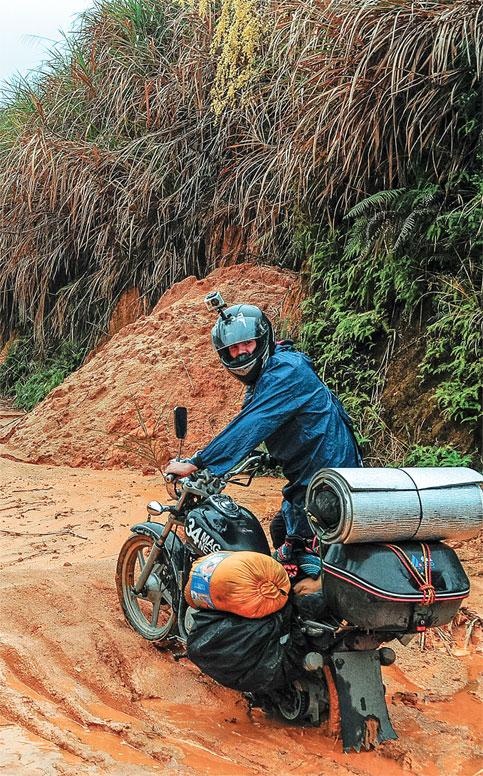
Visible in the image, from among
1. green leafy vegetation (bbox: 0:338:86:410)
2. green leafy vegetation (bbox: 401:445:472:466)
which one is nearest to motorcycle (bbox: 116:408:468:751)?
green leafy vegetation (bbox: 401:445:472:466)

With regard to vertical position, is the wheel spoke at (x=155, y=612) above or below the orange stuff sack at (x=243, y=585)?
below

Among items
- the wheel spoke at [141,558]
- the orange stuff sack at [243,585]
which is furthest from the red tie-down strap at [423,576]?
the wheel spoke at [141,558]

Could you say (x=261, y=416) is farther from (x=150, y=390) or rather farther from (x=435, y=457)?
(x=150, y=390)

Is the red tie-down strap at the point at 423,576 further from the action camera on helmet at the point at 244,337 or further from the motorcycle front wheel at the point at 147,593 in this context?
the motorcycle front wheel at the point at 147,593

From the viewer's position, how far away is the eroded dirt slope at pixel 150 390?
820 cm

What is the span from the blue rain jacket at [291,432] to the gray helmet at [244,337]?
0.21 feet

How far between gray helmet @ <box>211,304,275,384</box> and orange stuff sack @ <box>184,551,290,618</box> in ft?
2.72

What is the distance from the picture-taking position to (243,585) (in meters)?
3.32

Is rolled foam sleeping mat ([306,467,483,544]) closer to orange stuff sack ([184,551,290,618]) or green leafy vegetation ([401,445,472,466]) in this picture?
orange stuff sack ([184,551,290,618])

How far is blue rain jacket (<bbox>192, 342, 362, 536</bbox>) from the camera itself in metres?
3.65

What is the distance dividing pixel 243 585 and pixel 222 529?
1.69 ft

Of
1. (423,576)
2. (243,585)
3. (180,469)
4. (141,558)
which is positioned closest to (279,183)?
(141,558)

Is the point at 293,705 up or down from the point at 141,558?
down

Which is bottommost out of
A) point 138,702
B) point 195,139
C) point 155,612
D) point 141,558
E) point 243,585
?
point 138,702
